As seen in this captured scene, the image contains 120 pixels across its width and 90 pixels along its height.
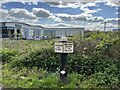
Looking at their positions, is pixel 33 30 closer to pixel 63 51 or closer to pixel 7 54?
pixel 7 54

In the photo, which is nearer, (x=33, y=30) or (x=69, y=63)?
(x=69, y=63)

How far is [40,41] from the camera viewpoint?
16.8 feet

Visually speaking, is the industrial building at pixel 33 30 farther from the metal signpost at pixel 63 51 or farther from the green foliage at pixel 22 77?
the green foliage at pixel 22 77

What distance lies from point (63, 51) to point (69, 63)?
0.41m

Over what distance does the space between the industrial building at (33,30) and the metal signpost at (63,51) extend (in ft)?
1.62

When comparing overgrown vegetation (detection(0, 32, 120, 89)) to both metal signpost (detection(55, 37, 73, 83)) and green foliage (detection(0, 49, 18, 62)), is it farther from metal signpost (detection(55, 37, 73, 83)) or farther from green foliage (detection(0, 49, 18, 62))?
metal signpost (detection(55, 37, 73, 83))

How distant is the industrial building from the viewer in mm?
4996

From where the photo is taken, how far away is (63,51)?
443cm

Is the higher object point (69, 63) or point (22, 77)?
point (69, 63)

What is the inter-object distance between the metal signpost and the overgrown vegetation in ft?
0.36

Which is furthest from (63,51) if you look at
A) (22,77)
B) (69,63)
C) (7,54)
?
(7,54)

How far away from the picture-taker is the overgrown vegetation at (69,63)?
4496 mm

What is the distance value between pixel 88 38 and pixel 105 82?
40.6 inches

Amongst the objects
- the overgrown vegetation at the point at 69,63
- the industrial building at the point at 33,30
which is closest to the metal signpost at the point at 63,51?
the overgrown vegetation at the point at 69,63
